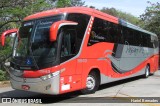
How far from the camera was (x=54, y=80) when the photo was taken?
1042 centimetres

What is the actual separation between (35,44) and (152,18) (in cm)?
2883

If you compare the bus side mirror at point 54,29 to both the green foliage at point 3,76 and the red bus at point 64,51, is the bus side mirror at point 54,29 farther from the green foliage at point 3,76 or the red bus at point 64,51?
the green foliage at point 3,76

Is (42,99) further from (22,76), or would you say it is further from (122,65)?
(122,65)

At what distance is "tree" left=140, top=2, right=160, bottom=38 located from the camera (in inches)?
1433

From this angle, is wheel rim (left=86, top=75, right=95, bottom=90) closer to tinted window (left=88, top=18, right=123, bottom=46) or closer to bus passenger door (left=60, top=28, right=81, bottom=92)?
bus passenger door (left=60, top=28, right=81, bottom=92)

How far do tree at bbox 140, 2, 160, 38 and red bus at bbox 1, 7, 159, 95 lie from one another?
22893mm

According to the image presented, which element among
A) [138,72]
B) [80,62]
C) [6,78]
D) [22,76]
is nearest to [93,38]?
[80,62]

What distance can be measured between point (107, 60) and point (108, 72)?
535 mm

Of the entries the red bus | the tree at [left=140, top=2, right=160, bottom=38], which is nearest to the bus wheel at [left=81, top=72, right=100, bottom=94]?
the red bus

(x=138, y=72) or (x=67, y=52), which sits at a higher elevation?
(x=67, y=52)

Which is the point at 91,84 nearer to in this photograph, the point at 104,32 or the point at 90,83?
the point at 90,83

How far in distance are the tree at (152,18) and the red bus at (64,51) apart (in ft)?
75.1

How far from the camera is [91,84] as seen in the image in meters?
12.7

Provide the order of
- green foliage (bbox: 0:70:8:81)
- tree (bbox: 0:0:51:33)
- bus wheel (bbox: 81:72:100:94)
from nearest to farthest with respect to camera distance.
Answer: bus wheel (bbox: 81:72:100:94)
green foliage (bbox: 0:70:8:81)
tree (bbox: 0:0:51:33)
